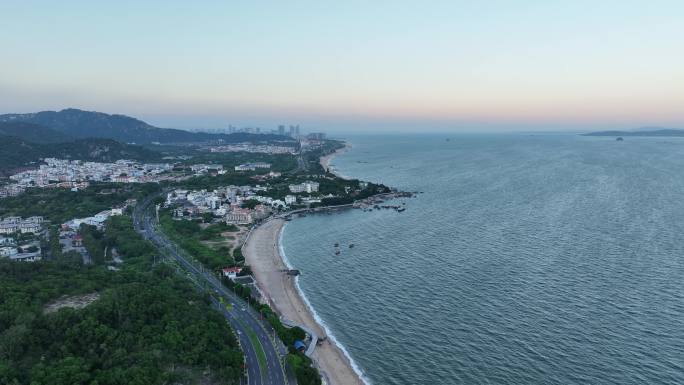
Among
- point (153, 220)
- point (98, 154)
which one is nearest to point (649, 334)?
point (153, 220)

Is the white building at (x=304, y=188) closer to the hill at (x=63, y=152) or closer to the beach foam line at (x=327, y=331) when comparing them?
the beach foam line at (x=327, y=331)

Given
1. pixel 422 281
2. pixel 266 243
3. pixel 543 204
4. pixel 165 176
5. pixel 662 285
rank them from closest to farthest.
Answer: pixel 662 285 < pixel 422 281 < pixel 266 243 < pixel 543 204 < pixel 165 176

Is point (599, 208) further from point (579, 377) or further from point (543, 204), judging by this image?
point (579, 377)

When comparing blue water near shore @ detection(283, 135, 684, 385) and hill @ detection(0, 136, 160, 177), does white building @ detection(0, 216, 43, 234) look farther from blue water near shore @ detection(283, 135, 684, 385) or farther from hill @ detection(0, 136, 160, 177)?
hill @ detection(0, 136, 160, 177)

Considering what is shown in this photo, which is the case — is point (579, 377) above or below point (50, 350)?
below

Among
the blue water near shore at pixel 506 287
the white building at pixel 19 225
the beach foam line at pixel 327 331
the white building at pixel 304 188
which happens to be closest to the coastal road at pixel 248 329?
the beach foam line at pixel 327 331
